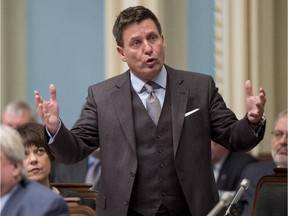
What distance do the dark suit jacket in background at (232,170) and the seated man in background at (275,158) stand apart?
0.52 m

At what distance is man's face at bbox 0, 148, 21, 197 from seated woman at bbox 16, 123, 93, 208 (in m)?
1.33

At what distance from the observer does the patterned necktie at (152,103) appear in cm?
472

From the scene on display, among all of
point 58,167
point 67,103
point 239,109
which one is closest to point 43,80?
point 67,103

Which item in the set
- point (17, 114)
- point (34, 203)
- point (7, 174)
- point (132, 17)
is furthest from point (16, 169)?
point (17, 114)

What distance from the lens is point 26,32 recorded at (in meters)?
8.32

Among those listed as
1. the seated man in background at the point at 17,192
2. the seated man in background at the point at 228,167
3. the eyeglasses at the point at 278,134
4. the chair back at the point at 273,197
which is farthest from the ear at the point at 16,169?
the seated man in background at the point at 228,167

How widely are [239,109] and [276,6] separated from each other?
3.08ft

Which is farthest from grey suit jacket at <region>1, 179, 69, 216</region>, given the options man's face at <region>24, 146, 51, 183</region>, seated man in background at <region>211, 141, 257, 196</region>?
seated man in background at <region>211, 141, 257, 196</region>

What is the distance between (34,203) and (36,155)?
143 centimetres

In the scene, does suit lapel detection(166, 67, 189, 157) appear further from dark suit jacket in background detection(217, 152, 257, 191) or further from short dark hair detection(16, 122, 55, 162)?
dark suit jacket in background detection(217, 152, 257, 191)

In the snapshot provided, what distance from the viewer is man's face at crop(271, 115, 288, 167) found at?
20.4 ft

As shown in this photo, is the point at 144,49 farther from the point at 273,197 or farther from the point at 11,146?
the point at 273,197

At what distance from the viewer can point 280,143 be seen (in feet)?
20.6

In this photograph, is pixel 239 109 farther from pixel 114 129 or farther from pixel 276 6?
pixel 114 129
